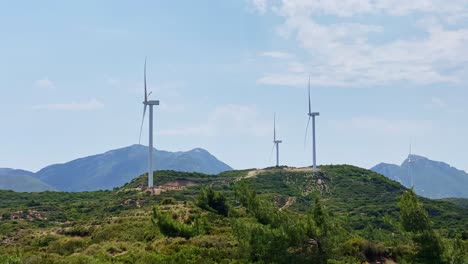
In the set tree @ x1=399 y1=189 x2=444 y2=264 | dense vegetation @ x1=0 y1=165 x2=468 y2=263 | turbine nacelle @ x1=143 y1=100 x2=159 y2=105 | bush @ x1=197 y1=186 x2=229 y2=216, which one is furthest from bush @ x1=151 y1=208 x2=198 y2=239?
turbine nacelle @ x1=143 y1=100 x2=159 y2=105

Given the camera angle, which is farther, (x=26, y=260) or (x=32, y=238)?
(x=32, y=238)

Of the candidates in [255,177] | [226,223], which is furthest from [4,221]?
[255,177]

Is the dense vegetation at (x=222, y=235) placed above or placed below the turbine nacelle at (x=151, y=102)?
below

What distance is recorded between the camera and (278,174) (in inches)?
6462

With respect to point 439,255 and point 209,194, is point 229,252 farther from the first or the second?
point 209,194

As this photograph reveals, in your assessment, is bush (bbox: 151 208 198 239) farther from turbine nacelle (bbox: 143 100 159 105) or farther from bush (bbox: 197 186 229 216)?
turbine nacelle (bbox: 143 100 159 105)

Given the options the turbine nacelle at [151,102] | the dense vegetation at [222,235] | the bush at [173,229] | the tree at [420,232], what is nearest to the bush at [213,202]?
the dense vegetation at [222,235]

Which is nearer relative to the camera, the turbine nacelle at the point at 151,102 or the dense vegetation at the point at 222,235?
the dense vegetation at the point at 222,235

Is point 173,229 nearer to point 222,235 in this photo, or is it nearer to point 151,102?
point 222,235

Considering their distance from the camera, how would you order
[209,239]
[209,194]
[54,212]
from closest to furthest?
[209,239], [209,194], [54,212]

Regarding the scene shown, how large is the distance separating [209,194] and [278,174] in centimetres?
8989

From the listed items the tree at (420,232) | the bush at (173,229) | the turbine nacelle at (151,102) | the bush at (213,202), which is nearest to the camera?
the tree at (420,232)

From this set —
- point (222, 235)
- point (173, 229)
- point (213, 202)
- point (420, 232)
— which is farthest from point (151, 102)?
point (420, 232)

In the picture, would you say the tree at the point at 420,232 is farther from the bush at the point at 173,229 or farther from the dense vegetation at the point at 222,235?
the bush at the point at 173,229
